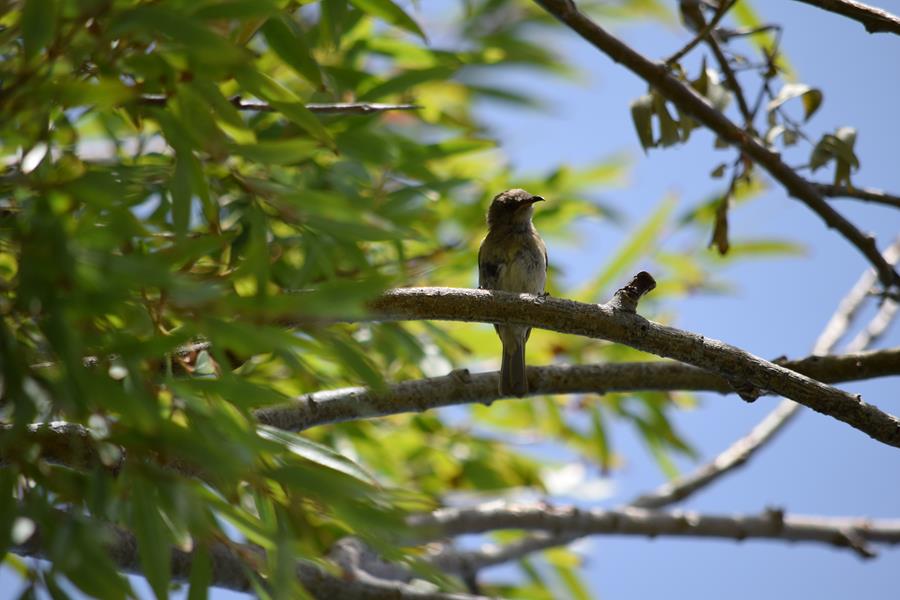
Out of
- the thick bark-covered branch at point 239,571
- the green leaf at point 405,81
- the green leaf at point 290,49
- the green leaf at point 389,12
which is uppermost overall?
the green leaf at point 389,12

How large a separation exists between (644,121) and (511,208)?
1.28m

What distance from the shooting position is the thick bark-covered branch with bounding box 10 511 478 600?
2326 mm

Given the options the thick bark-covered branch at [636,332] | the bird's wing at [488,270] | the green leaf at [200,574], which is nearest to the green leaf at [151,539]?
the green leaf at [200,574]

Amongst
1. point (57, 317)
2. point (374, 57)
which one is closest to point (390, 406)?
point (57, 317)

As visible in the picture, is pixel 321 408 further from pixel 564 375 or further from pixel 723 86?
pixel 723 86

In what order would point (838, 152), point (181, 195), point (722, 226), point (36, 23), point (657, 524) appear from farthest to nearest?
point (657, 524) < point (722, 226) < point (838, 152) < point (181, 195) < point (36, 23)

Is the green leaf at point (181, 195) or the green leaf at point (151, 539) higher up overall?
the green leaf at point (181, 195)

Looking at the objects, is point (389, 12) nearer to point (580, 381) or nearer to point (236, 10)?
point (236, 10)

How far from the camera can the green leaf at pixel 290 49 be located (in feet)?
8.41

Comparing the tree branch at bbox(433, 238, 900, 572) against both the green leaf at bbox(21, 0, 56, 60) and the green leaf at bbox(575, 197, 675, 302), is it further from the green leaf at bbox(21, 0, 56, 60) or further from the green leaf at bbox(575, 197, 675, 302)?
the green leaf at bbox(21, 0, 56, 60)

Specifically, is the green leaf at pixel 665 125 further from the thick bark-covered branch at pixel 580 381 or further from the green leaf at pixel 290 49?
the green leaf at pixel 290 49

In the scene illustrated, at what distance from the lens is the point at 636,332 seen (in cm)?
229

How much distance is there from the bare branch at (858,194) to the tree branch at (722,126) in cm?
4

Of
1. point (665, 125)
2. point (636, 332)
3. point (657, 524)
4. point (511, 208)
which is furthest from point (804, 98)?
point (657, 524)
